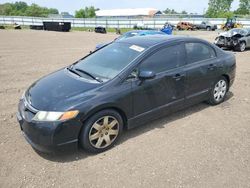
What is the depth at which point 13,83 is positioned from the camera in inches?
280

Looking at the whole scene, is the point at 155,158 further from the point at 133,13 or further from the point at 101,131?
Answer: the point at 133,13

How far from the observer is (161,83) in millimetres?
Answer: 4211

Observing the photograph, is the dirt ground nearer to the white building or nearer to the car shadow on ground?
the car shadow on ground

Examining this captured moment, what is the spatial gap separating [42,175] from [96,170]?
2.22 feet

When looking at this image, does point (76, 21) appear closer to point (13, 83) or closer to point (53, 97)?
point (13, 83)

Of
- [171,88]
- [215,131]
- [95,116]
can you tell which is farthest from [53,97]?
[215,131]

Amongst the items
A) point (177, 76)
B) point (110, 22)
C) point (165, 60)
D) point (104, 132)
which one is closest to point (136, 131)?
point (104, 132)

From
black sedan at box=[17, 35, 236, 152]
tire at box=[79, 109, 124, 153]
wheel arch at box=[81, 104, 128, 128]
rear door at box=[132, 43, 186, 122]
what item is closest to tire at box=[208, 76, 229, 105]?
black sedan at box=[17, 35, 236, 152]

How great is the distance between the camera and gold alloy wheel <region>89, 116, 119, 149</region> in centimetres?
361

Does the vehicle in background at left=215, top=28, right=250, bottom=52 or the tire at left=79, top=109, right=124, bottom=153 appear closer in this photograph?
the tire at left=79, top=109, right=124, bottom=153

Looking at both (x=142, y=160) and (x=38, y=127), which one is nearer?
(x=38, y=127)

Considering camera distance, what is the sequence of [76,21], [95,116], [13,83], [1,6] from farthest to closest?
1. [1,6]
2. [76,21]
3. [13,83]
4. [95,116]

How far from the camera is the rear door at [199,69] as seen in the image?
4.71 metres

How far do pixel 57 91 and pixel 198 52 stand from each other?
9.16 ft
